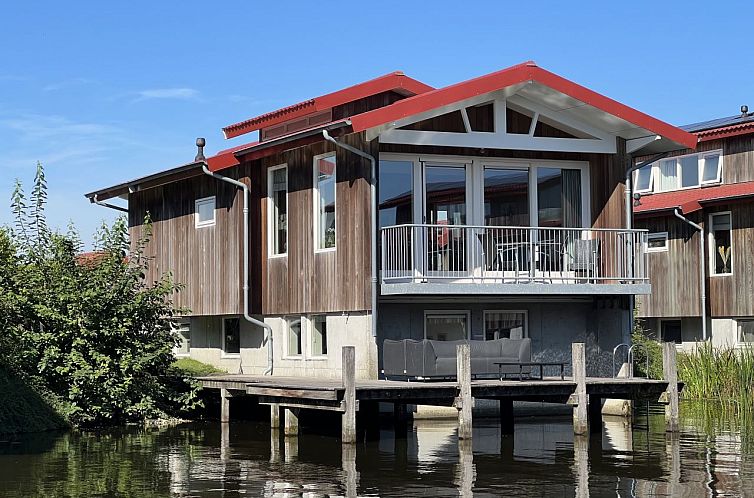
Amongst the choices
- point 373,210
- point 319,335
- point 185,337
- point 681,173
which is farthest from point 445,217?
point 681,173

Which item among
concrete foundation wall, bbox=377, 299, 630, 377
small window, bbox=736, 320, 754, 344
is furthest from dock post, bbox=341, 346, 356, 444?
small window, bbox=736, 320, 754, 344

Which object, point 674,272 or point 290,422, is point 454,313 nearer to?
point 290,422

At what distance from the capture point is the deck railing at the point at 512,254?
930 inches

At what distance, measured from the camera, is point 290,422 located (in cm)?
2214

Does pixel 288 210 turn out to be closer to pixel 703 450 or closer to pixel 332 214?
pixel 332 214

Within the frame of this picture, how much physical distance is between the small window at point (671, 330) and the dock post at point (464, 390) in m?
18.4

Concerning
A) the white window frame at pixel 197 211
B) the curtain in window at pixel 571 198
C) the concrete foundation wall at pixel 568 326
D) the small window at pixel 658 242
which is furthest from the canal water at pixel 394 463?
the small window at pixel 658 242

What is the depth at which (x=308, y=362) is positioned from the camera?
2583cm

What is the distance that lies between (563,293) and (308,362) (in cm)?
558

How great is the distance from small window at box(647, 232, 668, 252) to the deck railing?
1081cm

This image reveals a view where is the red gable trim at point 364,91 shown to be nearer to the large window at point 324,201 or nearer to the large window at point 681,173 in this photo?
the large window at point 324,201

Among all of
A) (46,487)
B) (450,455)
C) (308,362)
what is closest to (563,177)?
(308,362)

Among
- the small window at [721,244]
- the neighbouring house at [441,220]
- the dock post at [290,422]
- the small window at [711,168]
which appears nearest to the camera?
the dock post at [290,422]

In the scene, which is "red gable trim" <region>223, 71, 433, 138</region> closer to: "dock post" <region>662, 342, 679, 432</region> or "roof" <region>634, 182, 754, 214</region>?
"dock post" <region>662, 342, 679, 432</region>
